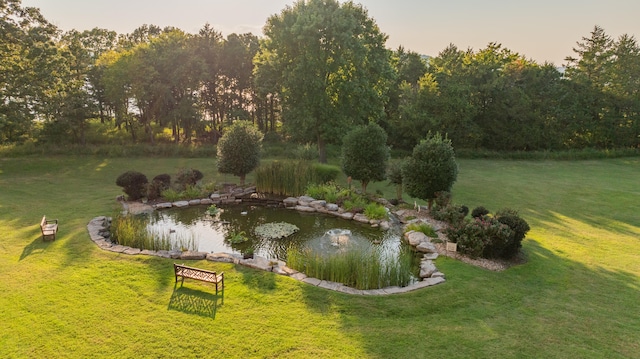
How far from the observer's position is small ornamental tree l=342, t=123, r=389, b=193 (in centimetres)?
1575

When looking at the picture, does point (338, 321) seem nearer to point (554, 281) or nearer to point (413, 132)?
point (554, 281)

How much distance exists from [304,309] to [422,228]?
5.81 m

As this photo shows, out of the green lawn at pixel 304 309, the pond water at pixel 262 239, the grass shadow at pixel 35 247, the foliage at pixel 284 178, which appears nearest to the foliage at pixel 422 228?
the pond water at pixel 262 239

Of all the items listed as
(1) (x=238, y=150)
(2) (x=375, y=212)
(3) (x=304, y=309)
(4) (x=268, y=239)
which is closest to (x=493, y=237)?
(2) (x=375, y=212)

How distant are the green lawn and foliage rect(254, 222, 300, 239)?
3.00m

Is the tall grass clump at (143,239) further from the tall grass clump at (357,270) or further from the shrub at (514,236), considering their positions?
the shrub at (514,236)

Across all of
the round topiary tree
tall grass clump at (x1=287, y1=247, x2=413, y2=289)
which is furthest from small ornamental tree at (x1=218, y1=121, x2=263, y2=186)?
tall grass clump at (x1=287, y1=247, x2=413, y2=289)

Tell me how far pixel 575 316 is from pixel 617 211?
1047cm

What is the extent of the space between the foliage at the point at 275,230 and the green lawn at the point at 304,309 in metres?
3.00

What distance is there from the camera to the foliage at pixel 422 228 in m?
11.3

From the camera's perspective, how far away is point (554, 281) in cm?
823

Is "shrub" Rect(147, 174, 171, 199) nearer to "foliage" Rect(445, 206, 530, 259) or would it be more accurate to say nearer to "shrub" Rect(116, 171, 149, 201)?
"shrub" Rect(116, 171, 149, 201)

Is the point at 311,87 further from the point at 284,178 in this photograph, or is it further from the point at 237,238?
the point at 237,238

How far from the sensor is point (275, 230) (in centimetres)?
1218
